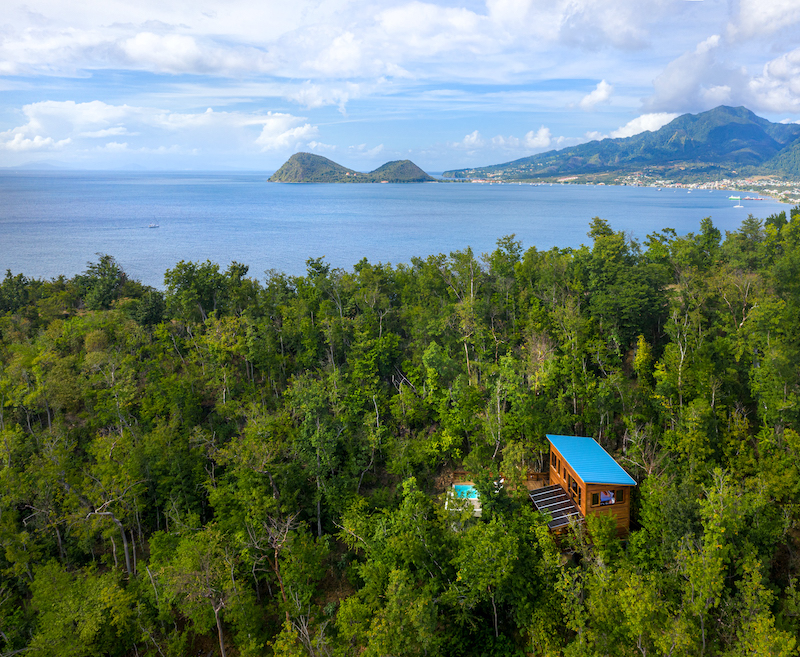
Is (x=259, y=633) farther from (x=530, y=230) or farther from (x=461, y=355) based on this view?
(x=530, y=230)

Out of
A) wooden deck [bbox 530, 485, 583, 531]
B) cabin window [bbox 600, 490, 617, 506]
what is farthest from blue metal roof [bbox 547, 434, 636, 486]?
wooden deck [bbox 530, 485, 583, 531]

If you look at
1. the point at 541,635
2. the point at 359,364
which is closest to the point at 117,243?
the point at 359,364

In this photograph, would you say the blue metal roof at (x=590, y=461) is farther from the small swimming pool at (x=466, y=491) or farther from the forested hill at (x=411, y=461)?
the small swimming pool at (x=466, y=491)

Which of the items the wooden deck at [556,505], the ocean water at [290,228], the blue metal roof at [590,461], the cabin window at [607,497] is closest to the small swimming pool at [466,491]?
the wooden deck at [556,505]

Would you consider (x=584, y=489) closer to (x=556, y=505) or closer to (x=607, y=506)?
(x=607, y=506)

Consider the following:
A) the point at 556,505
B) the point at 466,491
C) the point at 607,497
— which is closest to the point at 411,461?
the point at 466,491

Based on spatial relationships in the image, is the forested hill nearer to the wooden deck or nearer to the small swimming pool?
the wooden deck
